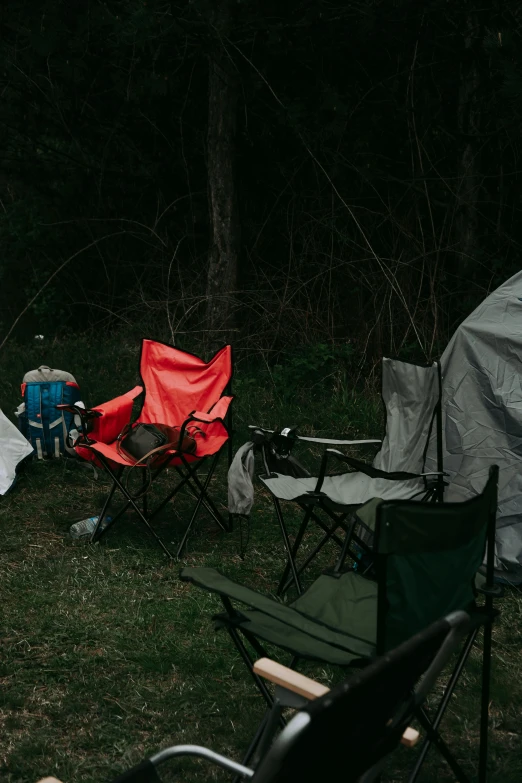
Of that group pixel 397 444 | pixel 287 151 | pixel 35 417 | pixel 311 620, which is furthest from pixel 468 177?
pixel 311 620

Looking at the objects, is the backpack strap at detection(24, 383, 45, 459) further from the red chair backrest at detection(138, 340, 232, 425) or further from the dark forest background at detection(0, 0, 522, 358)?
the dark forest background at detection(0, 0, 522, 358)

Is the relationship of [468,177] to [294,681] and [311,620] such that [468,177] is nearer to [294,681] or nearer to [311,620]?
[311,620]

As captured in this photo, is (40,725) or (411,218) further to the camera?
(411,218)

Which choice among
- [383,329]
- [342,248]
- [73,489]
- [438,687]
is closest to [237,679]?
[438,687]

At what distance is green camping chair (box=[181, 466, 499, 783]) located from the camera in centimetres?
198

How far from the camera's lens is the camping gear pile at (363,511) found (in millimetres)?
1567

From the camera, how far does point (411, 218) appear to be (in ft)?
22.2

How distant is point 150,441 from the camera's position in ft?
13.4

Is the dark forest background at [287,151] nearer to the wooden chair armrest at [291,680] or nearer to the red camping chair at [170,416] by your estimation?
the red camping chair at [170,416]

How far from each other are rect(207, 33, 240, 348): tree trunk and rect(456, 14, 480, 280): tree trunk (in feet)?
5.55

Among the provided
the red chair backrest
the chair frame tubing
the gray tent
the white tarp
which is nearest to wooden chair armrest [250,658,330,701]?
the gray tent

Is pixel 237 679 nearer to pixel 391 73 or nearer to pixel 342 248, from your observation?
pixel 342 248

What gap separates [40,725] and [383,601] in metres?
1.18

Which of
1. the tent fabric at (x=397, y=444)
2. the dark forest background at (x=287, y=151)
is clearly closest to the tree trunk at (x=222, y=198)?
the dark forest background at (x=287, y=151)
